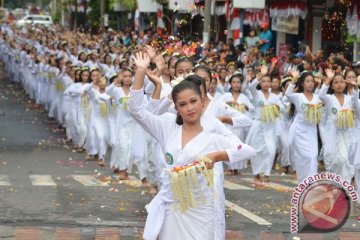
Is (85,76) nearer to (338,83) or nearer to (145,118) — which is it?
(338,83)

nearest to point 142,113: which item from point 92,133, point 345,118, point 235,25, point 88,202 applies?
point 88,202

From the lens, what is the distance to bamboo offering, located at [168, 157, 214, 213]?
267 inches

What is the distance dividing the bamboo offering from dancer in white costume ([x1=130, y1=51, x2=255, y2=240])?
0.04 metres

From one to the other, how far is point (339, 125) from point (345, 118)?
155mm

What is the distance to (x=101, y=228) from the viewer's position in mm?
10547

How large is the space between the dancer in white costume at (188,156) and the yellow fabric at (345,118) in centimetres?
638

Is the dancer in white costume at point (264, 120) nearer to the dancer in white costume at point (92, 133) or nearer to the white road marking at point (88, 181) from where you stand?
the white road marking at point (88, 181)

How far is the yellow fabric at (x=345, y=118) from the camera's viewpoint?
13.3m

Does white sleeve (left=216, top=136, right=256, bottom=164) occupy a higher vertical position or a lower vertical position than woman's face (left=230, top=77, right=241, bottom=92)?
higher

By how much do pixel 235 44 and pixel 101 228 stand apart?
48.8 feet

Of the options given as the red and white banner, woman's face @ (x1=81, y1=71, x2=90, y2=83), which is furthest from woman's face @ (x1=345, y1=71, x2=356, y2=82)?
the red and white banner

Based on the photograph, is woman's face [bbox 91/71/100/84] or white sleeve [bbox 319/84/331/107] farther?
woman's face [bbox 91/71/100/84]

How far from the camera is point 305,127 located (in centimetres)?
1391

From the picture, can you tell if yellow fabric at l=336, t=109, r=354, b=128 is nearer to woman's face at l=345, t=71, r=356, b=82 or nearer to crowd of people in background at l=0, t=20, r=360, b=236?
crowd of people in background at l=0, t=20, r=360, b=236
